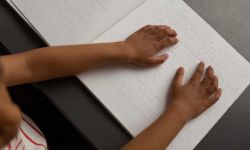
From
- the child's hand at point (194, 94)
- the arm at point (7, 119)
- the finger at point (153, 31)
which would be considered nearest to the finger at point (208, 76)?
the child's hand at point (194, 94)

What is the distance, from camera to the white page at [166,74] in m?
0.67

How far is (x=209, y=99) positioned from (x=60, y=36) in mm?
288

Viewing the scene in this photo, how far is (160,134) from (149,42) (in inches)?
6.6

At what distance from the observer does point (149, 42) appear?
2.34 feet

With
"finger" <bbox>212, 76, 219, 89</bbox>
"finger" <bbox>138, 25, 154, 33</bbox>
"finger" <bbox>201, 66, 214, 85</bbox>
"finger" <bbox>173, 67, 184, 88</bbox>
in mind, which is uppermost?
"finger" <bbox>138, 25, 154, 33</bbox>

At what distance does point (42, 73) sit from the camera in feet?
2.18

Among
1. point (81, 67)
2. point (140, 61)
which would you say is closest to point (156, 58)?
point (140, 61)

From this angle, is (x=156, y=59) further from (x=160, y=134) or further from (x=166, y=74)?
(x=160, y=134)

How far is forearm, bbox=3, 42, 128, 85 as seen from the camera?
66 cm

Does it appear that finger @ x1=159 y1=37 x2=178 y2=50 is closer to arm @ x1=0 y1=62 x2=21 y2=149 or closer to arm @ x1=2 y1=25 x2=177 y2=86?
arm @ x1=2 y1=25 x2=177 y2=86

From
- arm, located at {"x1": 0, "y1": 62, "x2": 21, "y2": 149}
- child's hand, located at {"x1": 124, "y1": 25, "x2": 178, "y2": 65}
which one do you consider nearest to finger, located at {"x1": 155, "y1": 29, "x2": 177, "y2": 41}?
child's hand, located at {"x1": 124, "y1": 25, "x2": 178, "y2": 65}

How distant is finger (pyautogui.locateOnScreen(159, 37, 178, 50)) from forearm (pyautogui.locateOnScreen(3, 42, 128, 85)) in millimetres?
90

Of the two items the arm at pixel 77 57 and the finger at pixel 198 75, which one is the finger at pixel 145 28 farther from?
the finger at pixel 198 75

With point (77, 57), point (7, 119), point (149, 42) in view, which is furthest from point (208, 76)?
point (7, 119)
